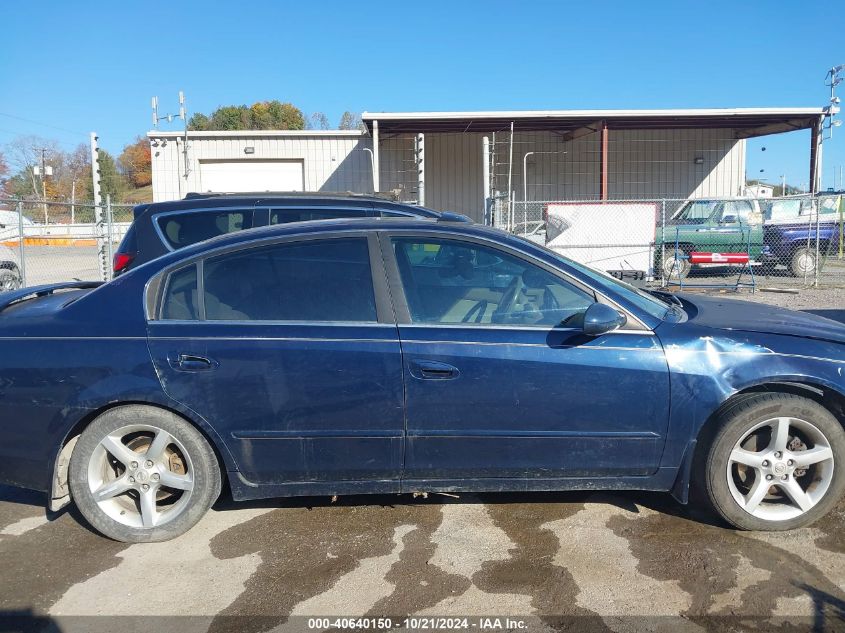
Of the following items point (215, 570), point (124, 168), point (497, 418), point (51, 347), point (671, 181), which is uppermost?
point (124, 168)

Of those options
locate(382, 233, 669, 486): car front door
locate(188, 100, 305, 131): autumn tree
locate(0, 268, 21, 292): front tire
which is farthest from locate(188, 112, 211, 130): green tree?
locate(382, 233, 669, 486): car front door

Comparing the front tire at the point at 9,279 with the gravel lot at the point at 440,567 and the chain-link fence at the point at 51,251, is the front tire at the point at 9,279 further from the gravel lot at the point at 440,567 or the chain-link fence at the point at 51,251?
the gravel lot at the point at 440,567

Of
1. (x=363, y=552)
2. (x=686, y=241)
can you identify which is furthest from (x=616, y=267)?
(x=363, y=552)

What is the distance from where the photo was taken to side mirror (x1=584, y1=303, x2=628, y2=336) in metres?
3.37

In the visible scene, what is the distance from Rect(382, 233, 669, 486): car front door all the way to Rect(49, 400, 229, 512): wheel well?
103 centimetres

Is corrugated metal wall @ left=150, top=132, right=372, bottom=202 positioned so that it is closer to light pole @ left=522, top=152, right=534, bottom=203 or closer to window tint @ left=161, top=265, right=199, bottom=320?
light pole @ left=522, top=152, right=534, bottom=203

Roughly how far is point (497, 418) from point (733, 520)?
136 cm

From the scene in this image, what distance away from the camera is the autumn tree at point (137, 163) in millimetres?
66062

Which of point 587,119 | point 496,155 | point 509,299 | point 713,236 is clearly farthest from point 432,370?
point 496,155

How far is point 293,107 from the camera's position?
71125 millimetres

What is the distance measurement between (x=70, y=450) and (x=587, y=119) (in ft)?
61.6

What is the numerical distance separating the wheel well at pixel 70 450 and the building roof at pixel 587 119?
17087 mm

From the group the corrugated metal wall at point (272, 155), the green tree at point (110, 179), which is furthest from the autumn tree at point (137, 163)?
the corrugated metal wall at point (272, 155)

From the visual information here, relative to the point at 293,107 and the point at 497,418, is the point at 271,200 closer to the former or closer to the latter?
the point at 497,418
